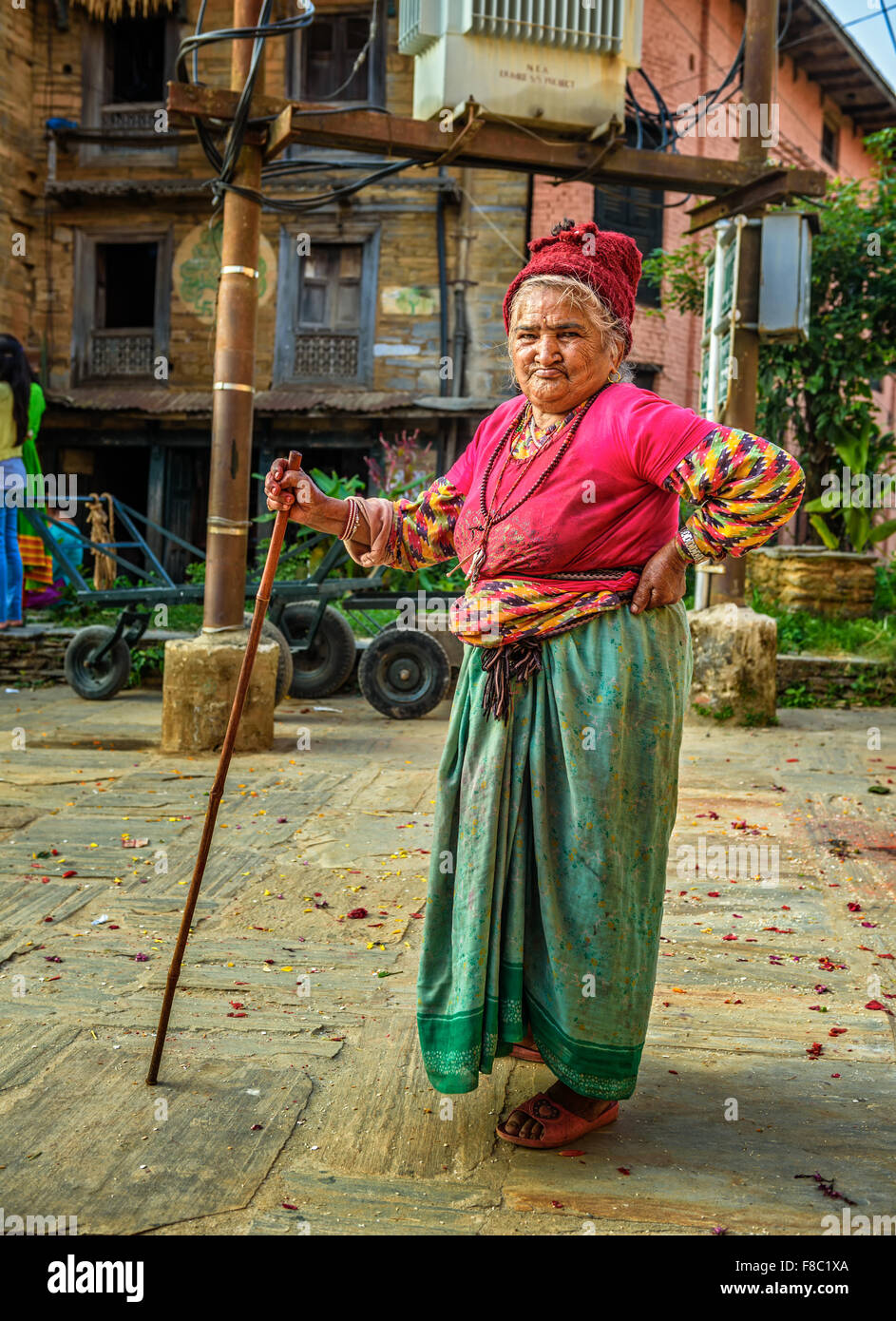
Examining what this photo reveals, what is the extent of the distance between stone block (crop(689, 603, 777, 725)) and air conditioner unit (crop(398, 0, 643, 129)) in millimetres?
3087

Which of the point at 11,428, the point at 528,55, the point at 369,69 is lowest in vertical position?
the point at 11,428

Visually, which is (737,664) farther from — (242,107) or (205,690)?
(242,107)

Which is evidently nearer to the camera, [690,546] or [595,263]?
[690,546]

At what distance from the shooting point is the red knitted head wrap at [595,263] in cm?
252

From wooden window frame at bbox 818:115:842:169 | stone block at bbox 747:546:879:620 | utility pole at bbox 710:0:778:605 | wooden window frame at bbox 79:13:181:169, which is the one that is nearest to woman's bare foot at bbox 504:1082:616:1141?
utility pole at bbox 710:0:778:605

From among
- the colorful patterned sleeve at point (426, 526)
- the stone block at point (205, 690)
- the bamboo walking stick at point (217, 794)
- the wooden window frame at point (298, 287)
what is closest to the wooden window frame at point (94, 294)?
the wooden window frame at point (298, 287)

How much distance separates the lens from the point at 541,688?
2.51 metres

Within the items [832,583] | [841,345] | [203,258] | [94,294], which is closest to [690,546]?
[832,583]

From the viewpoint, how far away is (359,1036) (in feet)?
9.77

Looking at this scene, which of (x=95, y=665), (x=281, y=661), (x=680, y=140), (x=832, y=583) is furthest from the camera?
(x=680, y=140)

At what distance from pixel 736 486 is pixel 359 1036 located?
1647 mm

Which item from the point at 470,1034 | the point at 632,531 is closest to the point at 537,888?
the point at 470,1034

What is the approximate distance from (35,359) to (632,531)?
14.6m

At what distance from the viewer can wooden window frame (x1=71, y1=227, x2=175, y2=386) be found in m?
15.2
